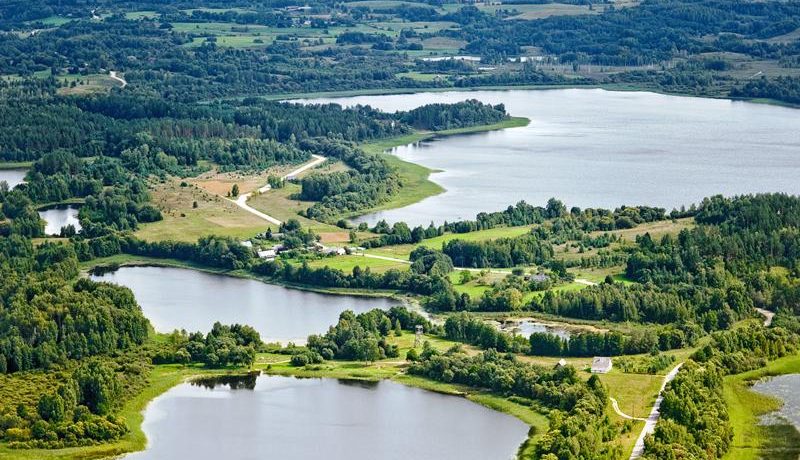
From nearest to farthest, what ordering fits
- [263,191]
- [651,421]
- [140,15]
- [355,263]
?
1. [651,421]
2. [355,263]
3. [263,191]
4. [140,15]

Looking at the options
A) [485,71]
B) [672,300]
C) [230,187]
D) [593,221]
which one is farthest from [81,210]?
[485,71]

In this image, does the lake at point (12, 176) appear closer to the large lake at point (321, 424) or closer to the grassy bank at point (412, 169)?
the grassy bank at point (412, 169)

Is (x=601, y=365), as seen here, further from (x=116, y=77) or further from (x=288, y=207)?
(x=116, y=77)

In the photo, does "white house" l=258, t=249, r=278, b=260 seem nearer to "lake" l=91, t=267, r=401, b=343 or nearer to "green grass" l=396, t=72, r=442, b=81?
"lake" l=91, t=267, r=401, b=343

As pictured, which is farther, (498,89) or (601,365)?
(498,89)

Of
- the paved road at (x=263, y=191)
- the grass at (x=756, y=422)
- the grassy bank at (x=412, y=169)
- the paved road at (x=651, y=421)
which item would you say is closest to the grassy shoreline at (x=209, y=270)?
the paved road at (x=263, y=191)

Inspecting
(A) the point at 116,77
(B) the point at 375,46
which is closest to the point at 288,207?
(A) the point at 116,77

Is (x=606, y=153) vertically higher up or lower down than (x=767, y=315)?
higher up
